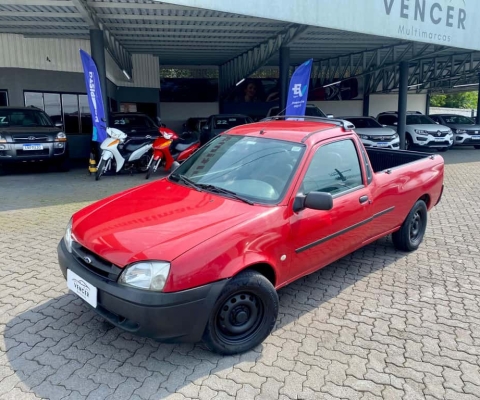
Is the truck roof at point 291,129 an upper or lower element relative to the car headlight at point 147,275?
upper

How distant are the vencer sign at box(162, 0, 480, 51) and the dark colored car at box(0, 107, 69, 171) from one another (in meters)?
4.85

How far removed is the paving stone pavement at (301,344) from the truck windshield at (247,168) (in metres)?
1.15

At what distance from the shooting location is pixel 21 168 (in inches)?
459

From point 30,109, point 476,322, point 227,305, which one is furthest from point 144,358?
point 30,109

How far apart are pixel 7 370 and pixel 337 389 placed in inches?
88.1

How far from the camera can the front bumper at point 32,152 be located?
32.1ft

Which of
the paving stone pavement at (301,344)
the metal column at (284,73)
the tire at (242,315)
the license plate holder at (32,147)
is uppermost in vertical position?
the metal column at (284,73)

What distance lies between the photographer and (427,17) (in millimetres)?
12172

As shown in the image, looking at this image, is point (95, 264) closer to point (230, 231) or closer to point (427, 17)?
point (230, 231)

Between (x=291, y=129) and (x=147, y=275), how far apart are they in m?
2.16

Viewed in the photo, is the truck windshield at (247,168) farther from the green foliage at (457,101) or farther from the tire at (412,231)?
the green foliage at (457,101)

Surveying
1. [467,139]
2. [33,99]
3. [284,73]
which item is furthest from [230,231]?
[467,139]

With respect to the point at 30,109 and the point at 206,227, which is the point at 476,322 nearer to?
the point at 206,227

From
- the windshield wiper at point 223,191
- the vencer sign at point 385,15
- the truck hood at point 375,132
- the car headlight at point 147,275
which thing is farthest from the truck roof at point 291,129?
the truck hood at point 375,132
